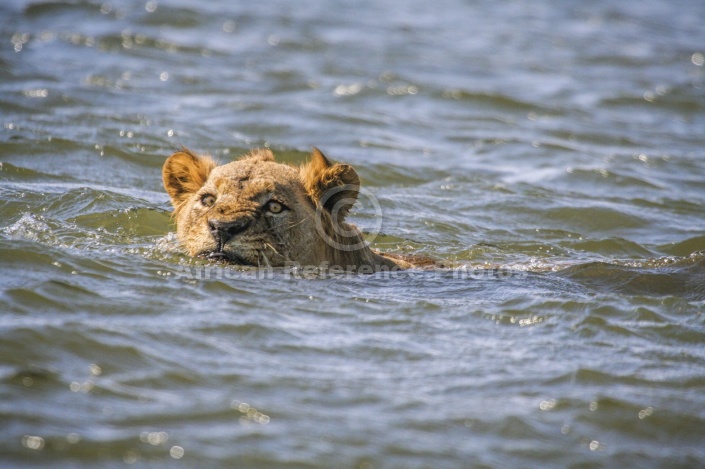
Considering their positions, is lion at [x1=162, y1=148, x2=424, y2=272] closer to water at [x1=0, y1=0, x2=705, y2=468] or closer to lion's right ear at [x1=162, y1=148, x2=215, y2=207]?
lion's right ear at [x1=162, y1=148, x2=215, y2=207]

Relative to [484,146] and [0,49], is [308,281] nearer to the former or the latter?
[484,146]

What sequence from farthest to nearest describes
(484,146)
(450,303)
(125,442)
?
(484,146) → (450,303) → (125,442)

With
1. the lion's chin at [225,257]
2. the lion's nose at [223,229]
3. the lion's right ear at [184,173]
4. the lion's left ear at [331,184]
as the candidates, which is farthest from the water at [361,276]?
the lion's right ear at [184,173]

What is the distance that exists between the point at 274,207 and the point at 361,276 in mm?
1010

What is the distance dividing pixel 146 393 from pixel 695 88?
1568 cm

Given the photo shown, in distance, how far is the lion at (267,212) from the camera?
6.53 meters

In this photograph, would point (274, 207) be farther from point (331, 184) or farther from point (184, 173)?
point (184, 173)

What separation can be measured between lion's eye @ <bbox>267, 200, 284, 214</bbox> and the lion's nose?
0.33m

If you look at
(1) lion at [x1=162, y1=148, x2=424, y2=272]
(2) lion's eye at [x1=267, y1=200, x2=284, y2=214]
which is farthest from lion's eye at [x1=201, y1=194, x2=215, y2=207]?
(2) lion's eye at [x1=267, y1=200, x2=284, y2=214]

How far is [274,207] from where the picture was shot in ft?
22.1

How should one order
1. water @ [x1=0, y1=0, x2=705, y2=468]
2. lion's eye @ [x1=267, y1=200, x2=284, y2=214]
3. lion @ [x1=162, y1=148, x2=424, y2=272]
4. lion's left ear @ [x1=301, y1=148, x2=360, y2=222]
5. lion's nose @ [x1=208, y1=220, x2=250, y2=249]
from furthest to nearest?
lion's left ear @ [x1=301, y1=148, x2=360, y2=222] → lion's eye @ [x1=267, y1=200, x2=284, y2=214] → lion @ [x1=162, y1=148, x2=424, y2=272] → lion's nose @ [x1=208, y1=220, x2=250, y2=249] → water @ [x1=0, y1=0, x2=705, y2=468]

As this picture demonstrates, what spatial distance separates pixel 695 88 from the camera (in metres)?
18.0

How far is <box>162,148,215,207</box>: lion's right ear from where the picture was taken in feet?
24.3

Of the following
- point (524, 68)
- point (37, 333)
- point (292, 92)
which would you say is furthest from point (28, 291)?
point (524, 68)
